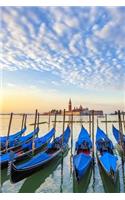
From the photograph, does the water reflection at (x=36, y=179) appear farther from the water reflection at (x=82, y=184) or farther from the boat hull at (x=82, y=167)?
the boat hull at (x=82, y=167)

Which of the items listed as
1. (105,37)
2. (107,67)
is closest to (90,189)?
(107,67)

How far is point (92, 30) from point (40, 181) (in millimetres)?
4796

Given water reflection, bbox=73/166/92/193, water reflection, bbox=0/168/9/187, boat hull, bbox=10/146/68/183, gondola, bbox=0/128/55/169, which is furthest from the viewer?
gondola, bbox=0/128/55/169

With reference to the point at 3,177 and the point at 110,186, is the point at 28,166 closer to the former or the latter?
the point at 3,177

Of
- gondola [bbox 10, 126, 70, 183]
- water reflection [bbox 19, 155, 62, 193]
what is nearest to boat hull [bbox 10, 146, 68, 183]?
gondola [bbox 10, 126, 70, 183]

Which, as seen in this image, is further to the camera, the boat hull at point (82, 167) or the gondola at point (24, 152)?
the gondola at point (24, 152)

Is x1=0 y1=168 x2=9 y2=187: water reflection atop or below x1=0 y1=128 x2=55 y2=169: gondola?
below

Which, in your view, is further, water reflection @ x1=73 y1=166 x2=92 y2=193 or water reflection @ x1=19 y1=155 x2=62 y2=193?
water reflection @ x1=19 y1=155 x2=62 y2=193

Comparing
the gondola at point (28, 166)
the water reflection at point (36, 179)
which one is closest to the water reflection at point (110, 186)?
the water reflection at point (36, 179)

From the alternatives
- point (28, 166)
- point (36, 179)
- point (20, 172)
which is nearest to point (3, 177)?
point (36, 179)

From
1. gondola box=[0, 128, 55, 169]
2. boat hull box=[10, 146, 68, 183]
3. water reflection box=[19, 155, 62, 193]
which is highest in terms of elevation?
gondola box=[0, 128, 55, 169]

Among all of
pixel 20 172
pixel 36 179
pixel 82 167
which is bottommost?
pixel 36 179

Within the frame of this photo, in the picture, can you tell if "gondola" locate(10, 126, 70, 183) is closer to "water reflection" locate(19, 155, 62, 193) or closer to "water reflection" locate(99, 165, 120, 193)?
"water reflection" locate(19, 155, 62, 193)
